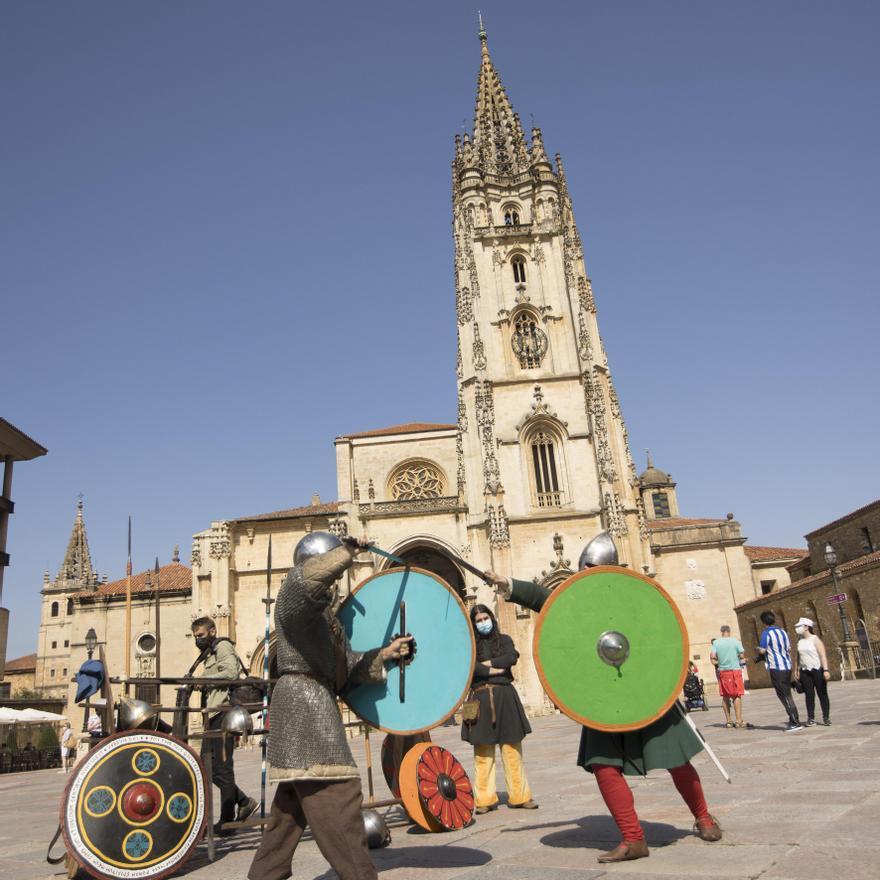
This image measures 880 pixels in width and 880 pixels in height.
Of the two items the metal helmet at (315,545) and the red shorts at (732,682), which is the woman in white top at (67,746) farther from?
the metal helmet at (315,545)

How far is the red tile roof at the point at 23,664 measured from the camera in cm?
6537

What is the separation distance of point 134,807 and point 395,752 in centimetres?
194

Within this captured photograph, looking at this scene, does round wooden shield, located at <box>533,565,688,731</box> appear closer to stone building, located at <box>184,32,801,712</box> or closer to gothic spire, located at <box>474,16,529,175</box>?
stone building, located at <box>184,32,801,712</box>

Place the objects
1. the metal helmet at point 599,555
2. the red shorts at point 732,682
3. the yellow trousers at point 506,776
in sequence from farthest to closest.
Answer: the red shorts at point 732,682 → the yellow trousers at point 506,776 → the metal helmet at point 599,555

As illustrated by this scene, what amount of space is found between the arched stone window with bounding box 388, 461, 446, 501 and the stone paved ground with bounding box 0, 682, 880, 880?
2789 centimetres

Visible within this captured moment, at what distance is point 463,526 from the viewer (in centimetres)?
3083

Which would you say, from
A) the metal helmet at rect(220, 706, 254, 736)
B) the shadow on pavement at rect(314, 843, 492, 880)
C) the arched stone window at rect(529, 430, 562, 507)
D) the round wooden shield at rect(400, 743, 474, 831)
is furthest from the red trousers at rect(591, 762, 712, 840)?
the arched stone window at rect(529, 430, 562, 507)

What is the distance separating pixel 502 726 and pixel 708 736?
6.09 m

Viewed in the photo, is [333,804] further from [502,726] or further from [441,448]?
[441,448]

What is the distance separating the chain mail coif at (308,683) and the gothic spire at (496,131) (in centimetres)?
3665

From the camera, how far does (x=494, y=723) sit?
5945mm

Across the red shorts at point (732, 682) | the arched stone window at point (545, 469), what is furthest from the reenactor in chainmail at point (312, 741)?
the arched stone window at point (545, 469)

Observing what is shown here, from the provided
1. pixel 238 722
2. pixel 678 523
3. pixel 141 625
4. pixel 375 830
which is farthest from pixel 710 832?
pixel 678 523

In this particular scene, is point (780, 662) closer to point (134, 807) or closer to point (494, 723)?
point (494, 723)
